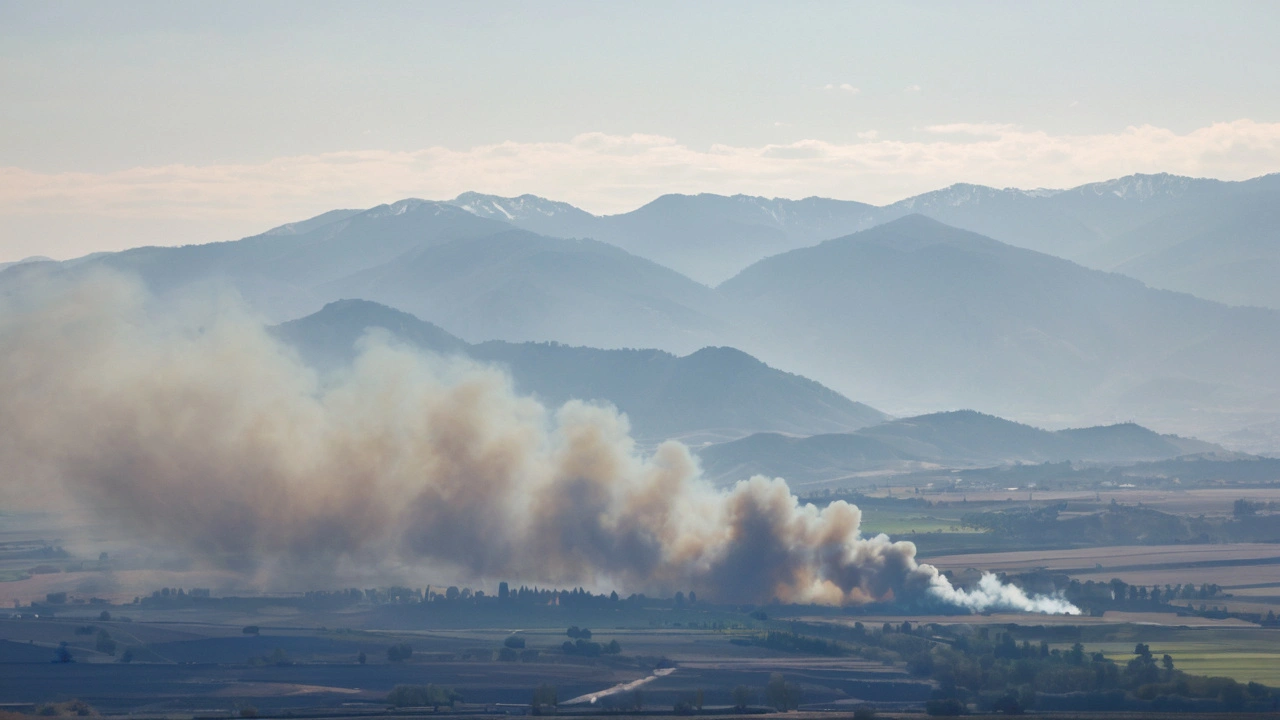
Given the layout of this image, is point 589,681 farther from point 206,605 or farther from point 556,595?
point 206,605

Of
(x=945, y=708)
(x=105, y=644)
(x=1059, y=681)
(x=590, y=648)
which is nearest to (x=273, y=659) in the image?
(x=105, y=644)

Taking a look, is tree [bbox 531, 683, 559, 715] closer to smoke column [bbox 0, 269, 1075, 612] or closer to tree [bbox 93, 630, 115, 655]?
tree [bbox 93, 630, 115, 655]

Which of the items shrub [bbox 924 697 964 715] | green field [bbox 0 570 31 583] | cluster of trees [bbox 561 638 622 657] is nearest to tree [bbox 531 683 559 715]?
cluster of trees [bbox 561 638 622 657]

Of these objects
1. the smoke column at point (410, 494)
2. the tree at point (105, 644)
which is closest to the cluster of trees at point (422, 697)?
the tree at point (105, 644)

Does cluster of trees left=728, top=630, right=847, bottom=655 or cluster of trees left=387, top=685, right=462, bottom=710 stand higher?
cluster of trees left=728, top=630, right=847, bottom=655

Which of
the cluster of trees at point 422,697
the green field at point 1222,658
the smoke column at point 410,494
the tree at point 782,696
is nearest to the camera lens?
the cluster of trees at point 422,697

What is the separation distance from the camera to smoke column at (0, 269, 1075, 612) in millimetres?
137125

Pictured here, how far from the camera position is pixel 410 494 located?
146 metres

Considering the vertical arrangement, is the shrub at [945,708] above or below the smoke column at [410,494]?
below

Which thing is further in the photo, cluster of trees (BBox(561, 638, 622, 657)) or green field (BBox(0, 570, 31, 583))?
green field (BBox(0, 570, 31, 583))

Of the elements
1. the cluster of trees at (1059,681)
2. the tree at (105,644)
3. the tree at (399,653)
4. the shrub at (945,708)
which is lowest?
the shrub at (945,708)

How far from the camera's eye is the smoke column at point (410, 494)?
137 m

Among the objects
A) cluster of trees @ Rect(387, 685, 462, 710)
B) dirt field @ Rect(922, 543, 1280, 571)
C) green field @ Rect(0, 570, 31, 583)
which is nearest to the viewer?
cluster of trees @ Rect(387, 685, 462, 710)

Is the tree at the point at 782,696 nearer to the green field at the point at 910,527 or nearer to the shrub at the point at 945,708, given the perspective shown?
the shrub at the point at 945,708
